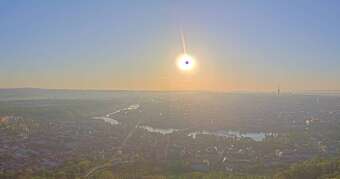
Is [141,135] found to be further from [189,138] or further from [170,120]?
[170,120]

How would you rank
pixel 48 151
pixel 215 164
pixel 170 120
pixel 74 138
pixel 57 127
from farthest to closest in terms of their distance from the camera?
pixel 170 120
pixel 57 127
pixel 74 138
pixel 48 151
pixel 215 164

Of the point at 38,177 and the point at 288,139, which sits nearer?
the point at 38,177

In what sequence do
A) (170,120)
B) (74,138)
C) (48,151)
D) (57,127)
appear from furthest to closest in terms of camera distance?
(170,120) < (57,127) < (74,138) < (48,151)

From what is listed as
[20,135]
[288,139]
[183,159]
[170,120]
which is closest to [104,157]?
[183,159]

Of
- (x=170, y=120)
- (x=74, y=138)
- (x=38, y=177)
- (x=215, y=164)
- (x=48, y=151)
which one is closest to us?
(x=38, y=177)

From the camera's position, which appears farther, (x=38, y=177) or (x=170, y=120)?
(x=170, y=120)

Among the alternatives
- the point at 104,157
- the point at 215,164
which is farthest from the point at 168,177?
the point at 104,157

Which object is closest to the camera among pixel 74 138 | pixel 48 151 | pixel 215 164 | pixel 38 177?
pixel 38 177

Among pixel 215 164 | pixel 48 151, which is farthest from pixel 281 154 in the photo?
pixel 48 151

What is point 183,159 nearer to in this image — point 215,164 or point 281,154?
point 215,164
